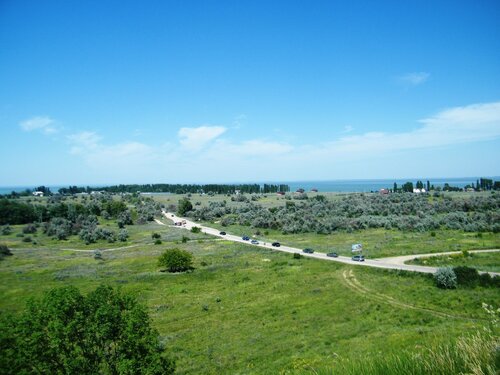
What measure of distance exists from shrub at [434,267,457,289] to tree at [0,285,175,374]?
35.3m

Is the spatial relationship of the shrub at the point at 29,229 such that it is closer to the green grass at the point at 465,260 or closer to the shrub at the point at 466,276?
the green grass at the point at 465,260

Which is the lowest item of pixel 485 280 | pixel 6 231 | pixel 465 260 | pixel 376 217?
pixel 6 231

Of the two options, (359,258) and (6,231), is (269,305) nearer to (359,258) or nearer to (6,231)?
(359,258)

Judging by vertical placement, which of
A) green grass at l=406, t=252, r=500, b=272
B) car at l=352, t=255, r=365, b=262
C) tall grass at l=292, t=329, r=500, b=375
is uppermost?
tall grass at l=292, t=329, r=500, b=375

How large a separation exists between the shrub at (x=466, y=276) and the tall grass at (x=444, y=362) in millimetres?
44762

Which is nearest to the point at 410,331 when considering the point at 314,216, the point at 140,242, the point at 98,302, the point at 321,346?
the point at 321,346

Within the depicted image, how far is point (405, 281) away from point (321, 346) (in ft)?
75.5

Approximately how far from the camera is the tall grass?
185 inches

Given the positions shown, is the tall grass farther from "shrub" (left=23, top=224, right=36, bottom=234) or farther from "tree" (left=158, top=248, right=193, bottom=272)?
"shrub" (left=23, top=224, right=36, bottom=234)

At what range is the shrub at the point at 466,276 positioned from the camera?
1677 inches

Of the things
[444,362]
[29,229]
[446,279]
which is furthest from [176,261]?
[29,229]

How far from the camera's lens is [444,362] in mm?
4902

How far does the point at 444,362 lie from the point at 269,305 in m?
39.1

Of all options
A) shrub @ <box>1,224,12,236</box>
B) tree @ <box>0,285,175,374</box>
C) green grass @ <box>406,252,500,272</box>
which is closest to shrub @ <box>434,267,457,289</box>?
green grass @ <box>406,252,500,272</box>
